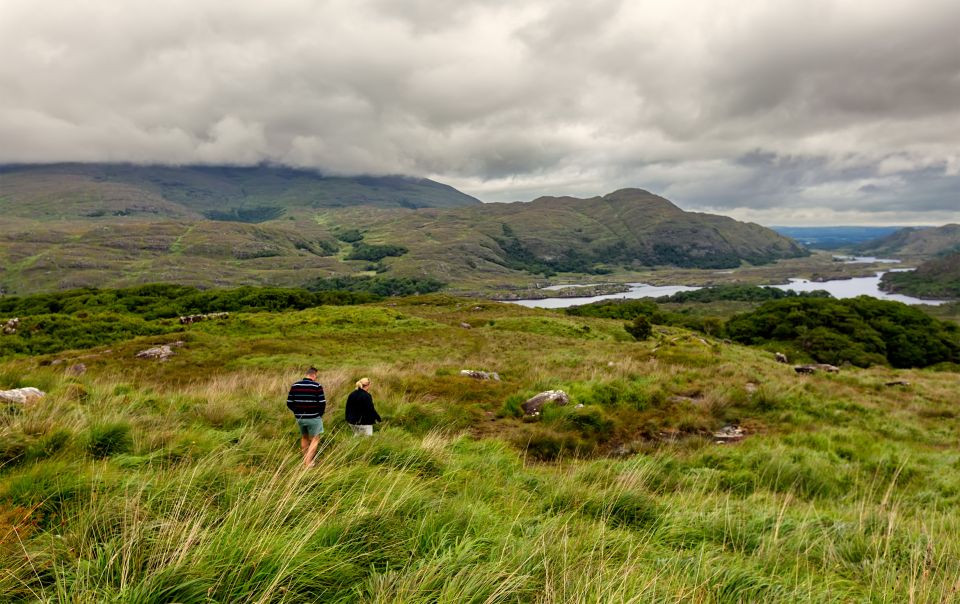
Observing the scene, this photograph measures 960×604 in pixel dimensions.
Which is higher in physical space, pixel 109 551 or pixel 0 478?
pixel 109 551

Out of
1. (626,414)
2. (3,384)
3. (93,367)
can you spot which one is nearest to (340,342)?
(93,367)

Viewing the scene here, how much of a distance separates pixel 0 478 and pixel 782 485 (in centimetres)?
1089

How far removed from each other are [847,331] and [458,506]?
78.8 metres

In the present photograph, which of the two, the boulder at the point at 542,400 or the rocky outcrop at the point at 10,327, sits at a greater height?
the boulder at the point at 542,400

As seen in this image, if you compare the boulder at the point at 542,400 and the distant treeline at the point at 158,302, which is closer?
the boulder at the point at 542,400

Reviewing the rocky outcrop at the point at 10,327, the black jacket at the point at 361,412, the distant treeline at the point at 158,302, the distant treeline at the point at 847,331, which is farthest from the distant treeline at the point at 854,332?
the rocky outcrop at the point at 10,327

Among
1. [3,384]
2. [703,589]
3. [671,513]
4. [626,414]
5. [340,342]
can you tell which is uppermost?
[703,589]

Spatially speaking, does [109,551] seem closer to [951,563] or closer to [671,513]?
[671,513]

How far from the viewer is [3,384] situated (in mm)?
10148

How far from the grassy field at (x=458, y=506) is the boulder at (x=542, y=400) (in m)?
0.34

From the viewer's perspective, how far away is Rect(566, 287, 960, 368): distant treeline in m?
55.5

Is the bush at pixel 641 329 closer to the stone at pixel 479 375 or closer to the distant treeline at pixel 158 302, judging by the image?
the stone at pixel 479 375

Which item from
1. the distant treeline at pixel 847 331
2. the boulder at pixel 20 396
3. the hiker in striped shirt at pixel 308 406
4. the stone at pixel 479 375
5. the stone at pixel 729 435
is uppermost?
the hiker in striped shirt at pixel 308 406

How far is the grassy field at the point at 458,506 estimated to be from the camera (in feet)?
9.22
